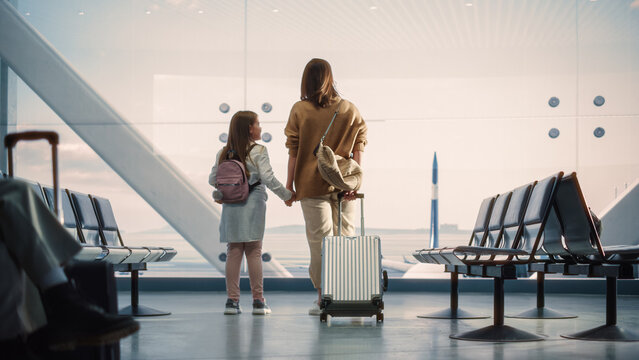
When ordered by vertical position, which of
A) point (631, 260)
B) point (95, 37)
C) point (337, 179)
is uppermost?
point (95, 37)

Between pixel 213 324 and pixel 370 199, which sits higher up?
pixel 370 199

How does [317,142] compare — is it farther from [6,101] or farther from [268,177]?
[6,101]

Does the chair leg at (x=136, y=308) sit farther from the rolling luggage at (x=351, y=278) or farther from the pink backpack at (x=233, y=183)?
the rolling luggage at (x=351, y=278)

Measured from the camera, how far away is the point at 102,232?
18.9 feet

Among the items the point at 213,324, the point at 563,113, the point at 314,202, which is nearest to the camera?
the point at 213,324

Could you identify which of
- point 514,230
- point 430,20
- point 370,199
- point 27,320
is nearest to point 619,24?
point 430,20

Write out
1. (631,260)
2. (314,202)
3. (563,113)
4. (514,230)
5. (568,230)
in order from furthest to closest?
(563,113), (314,202), (514,230), (568,230), (631,260)

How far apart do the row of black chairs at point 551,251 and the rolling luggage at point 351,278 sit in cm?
48

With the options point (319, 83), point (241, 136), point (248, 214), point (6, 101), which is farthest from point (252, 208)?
point (6, 101)

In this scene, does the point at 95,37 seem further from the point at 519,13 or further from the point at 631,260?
the point at 631,260

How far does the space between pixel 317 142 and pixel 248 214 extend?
2.67 feet

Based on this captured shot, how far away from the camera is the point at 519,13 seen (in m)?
8.81

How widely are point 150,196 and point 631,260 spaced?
6246 mm

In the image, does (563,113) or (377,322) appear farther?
(563,113)
